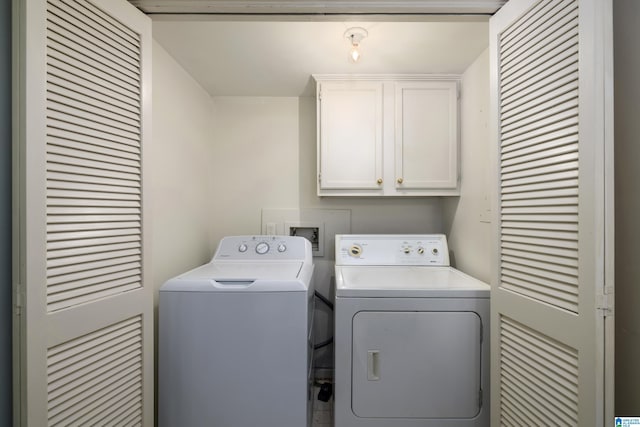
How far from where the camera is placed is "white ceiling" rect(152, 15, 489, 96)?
145 cm

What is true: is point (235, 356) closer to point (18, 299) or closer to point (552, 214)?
point (18, 299)

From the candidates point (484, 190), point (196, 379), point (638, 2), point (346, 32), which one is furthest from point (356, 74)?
point (196, 379)

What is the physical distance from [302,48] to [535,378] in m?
1.86

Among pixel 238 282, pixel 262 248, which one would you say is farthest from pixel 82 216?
pixel 262 248

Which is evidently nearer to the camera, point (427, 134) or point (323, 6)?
point (323, 6)

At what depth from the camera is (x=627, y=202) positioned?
0.89 m

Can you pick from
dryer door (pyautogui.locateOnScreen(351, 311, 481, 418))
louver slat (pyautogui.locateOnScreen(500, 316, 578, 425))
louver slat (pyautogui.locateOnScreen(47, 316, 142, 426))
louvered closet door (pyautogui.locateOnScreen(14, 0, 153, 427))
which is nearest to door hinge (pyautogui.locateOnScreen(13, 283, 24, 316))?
louvered closet door (pyautogui.locateOnScreen(14, 0, 153, 427))

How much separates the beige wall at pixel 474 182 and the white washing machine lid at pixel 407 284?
165 mm

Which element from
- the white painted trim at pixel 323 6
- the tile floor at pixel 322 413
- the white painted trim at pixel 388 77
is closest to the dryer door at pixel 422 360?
the tile floor at pixel 322 413

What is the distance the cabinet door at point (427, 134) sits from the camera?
6.44ft

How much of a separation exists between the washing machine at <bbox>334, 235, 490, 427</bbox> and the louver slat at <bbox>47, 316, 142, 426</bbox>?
88cm

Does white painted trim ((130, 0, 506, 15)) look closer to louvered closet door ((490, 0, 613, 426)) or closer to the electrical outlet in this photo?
louvered closet door ((490, 0, 613, 426))

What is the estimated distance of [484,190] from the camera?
1.66 metres

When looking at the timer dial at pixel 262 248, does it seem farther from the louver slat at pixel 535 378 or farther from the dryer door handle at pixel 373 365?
the louver slat at pixel 535 378
